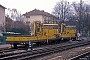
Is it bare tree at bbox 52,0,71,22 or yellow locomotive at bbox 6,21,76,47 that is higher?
bare tree at bbox 52,0,71,22

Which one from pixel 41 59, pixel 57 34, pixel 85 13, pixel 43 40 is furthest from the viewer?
pixel 85 13

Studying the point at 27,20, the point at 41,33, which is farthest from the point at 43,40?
the point at 27,20

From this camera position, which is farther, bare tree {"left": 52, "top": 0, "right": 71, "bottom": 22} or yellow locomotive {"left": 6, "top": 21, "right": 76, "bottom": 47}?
bare tree {"left": 52, "top": 0, "right": 71, "bottom": 22}

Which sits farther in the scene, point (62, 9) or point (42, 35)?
point (62, 9)

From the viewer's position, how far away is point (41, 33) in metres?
35.0

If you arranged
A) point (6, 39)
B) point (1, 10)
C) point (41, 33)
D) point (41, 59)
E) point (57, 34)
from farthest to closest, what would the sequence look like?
point (1, 10)
point (57, 34)
point (41, 33)
point (6, 39)
point (41, 59)

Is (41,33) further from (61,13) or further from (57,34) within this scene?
(61,13)

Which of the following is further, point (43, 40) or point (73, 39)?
point (73, 39)

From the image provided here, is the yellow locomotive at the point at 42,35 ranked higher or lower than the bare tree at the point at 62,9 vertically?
lower

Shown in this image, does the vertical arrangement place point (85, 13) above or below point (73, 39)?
above

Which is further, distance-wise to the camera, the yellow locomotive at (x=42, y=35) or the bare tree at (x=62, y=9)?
the bare tree at (x=62, y=9)

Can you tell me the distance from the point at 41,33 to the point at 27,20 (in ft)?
244

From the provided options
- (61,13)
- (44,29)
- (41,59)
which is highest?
(61,13)

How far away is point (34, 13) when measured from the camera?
110 metres
